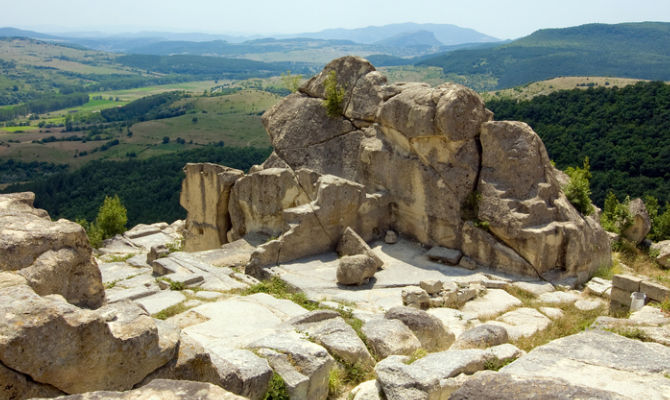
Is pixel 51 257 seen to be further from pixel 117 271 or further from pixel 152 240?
pixel 152 240

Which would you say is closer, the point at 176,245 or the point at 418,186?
the point at 418,186

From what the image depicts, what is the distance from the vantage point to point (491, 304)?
12.3 metres

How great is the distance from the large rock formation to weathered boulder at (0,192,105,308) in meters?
6.08

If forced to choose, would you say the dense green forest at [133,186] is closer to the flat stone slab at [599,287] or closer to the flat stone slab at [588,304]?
the flat stone slab at [599,287]

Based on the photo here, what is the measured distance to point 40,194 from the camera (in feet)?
203

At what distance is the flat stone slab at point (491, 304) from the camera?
11.9 meters

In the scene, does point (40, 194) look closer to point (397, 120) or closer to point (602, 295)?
point (397, 120)

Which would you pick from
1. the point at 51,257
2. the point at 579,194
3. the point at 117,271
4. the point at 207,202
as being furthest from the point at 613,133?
the point at 51,257

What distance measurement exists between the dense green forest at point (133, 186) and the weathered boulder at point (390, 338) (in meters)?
38.1

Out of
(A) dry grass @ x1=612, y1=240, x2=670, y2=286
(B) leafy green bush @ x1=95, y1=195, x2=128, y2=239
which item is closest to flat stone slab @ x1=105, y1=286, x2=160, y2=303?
(A) dry grass @ x1=612, y1=240, x2=670, y2=286

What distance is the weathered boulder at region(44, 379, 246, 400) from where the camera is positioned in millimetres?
4492

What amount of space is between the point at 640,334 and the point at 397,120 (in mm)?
→ 9662

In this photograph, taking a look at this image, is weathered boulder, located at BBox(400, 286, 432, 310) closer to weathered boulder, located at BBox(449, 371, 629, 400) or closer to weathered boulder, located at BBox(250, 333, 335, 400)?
weathered boulder, located at BBox(250, 333, 335, 400)

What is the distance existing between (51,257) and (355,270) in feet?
23.3
